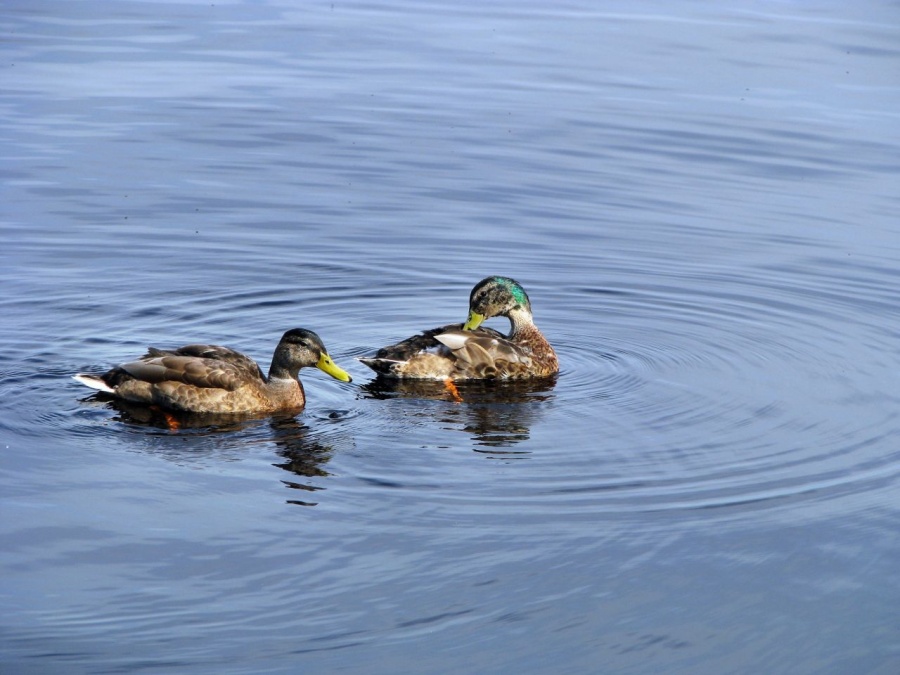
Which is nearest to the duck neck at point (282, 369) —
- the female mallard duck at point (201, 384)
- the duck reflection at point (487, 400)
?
the female mallard duck at point (201, 384)

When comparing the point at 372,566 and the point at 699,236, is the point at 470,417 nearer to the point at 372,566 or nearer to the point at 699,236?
the point at 372,566

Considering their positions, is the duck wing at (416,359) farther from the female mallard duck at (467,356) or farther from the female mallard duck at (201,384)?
the female mallard duck at (201,384)

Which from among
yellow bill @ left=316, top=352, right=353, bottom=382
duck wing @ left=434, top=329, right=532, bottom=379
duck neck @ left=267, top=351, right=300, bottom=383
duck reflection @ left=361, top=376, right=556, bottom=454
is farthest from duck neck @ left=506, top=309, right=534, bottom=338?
duck neck @ left=267, top=351, right=300, bottom=383

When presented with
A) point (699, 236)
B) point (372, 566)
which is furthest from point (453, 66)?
point (372, 566)

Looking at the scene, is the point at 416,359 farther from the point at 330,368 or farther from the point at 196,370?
the point at 196,370

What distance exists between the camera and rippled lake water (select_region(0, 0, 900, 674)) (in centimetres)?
780

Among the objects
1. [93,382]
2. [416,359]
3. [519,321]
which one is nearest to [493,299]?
[519,321]

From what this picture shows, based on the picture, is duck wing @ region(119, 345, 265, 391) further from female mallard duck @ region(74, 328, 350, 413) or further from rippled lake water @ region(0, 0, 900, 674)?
rippled lake water @ region(0, 0, 900, 674)

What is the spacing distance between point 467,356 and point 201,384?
2525 millimetres

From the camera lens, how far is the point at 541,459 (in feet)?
33.3

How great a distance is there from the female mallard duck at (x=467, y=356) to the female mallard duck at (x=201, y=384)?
1.15 meters

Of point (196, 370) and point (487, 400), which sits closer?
point (196, 370)

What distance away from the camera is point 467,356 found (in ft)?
41.1

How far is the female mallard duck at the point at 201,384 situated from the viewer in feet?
36.6
